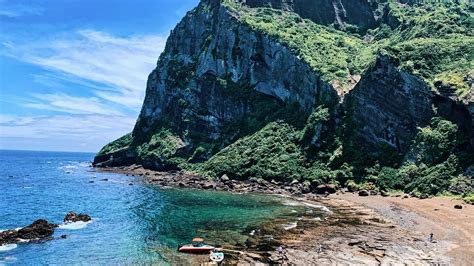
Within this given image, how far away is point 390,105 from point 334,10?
89.6 metres

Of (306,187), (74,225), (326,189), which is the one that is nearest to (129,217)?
(74,225)

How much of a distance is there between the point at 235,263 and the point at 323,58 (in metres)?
96.2

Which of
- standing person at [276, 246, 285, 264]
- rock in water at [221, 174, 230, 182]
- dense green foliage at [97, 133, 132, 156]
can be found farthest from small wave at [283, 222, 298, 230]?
dense green foliage at [97, 133, 132, 156]

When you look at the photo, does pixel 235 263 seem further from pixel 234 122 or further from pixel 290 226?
pixel 234 122

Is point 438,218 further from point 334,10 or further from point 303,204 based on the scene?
point 334,10

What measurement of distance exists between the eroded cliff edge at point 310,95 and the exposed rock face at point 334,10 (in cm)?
46

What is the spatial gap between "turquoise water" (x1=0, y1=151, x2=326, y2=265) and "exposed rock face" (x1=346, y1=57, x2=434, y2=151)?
1199 inches

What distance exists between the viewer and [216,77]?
15175cm

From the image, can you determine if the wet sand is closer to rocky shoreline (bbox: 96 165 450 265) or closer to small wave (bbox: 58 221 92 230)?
rocky shoreline (bbox: 96 165 450 265)

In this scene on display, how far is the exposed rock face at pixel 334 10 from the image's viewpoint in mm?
174000

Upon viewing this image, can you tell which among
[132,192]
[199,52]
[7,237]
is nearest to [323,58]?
[199,52]

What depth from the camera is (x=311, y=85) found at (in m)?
120

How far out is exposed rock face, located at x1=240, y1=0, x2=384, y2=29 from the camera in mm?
174000

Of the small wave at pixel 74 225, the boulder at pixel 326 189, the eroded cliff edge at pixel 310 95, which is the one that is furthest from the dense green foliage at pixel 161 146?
the small wave at pixel 74 225
